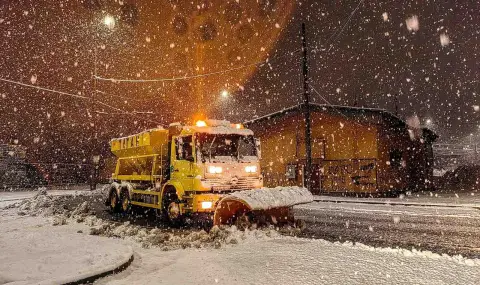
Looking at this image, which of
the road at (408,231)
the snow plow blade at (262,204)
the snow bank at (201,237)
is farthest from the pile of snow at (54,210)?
the road at (408,231)

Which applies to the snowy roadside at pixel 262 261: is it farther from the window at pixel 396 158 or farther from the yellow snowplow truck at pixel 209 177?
the window at pixel 396 158

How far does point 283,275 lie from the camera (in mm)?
5898

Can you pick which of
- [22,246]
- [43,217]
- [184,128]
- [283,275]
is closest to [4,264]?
[22,246]

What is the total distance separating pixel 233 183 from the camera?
1143cm

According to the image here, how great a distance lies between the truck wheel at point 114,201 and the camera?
16.5 m

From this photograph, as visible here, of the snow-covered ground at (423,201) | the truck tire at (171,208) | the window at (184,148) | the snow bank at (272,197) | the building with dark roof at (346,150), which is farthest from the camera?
the building with dark roof at (346,150)

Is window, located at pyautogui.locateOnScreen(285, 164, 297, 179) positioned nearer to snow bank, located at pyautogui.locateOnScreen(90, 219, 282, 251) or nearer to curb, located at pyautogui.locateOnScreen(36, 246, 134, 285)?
snow bank, located at pyautogui.locateOnScreen(90, 219, 282, 251)

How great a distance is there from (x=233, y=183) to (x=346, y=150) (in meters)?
19.6

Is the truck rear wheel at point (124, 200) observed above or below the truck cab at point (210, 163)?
below

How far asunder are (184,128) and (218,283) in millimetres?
7139

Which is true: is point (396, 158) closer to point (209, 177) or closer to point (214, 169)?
point (214, 169)

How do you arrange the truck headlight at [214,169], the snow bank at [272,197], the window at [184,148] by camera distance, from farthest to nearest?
1. the window at [184,148]
2. the truck headlight at [214,169]
3. the snow bank at [272,197]

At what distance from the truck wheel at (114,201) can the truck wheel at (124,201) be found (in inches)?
10.6

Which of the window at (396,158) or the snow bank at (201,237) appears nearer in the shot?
the snow bank at (201,237)
